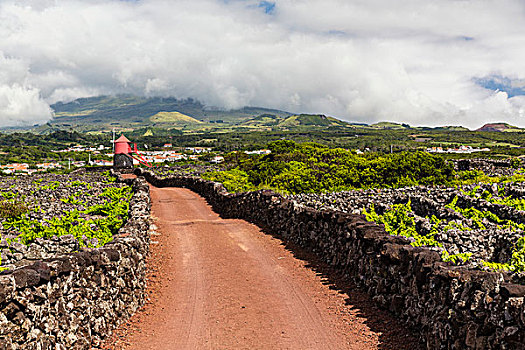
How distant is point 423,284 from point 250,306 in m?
3.78

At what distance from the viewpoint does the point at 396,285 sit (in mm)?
8969

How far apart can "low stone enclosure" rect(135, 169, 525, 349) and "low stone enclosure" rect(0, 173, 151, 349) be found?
17.0 feet

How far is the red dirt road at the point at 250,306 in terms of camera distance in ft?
27.2

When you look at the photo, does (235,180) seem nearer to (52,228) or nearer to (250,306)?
(52,228)

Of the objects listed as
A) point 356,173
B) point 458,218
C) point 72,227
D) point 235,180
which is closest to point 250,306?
point 72,227

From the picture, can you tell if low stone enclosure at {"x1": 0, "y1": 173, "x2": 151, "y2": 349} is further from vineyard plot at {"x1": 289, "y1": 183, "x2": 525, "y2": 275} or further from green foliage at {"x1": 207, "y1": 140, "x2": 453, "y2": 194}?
green foliage at {"x1": 207, "y1": 140, "x2": 453, "y2": 194}

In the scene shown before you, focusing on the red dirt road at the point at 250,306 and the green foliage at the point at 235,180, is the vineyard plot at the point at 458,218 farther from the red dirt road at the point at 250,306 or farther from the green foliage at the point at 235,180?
the green foliage at the point at 235,180

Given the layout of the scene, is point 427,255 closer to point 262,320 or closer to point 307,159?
point 262,320

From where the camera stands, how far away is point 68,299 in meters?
7.00

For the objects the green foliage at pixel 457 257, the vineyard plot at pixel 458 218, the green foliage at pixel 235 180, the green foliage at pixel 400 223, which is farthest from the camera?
the green foliage at pixel 235 180

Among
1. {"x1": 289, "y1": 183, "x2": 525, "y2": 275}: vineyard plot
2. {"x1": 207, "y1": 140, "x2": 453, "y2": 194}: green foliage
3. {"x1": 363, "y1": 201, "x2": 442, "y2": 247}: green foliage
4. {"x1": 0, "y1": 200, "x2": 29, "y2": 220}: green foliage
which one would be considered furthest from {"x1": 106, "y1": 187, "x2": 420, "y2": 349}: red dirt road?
{"x1": 207, "y1": 140, "x2": 453, "y2": 194}: green foliage

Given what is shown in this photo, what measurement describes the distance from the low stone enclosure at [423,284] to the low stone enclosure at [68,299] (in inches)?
204

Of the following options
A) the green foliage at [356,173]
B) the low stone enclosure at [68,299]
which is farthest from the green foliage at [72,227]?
the green foliage at [356,173]

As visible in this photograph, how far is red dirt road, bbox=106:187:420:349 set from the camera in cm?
830
